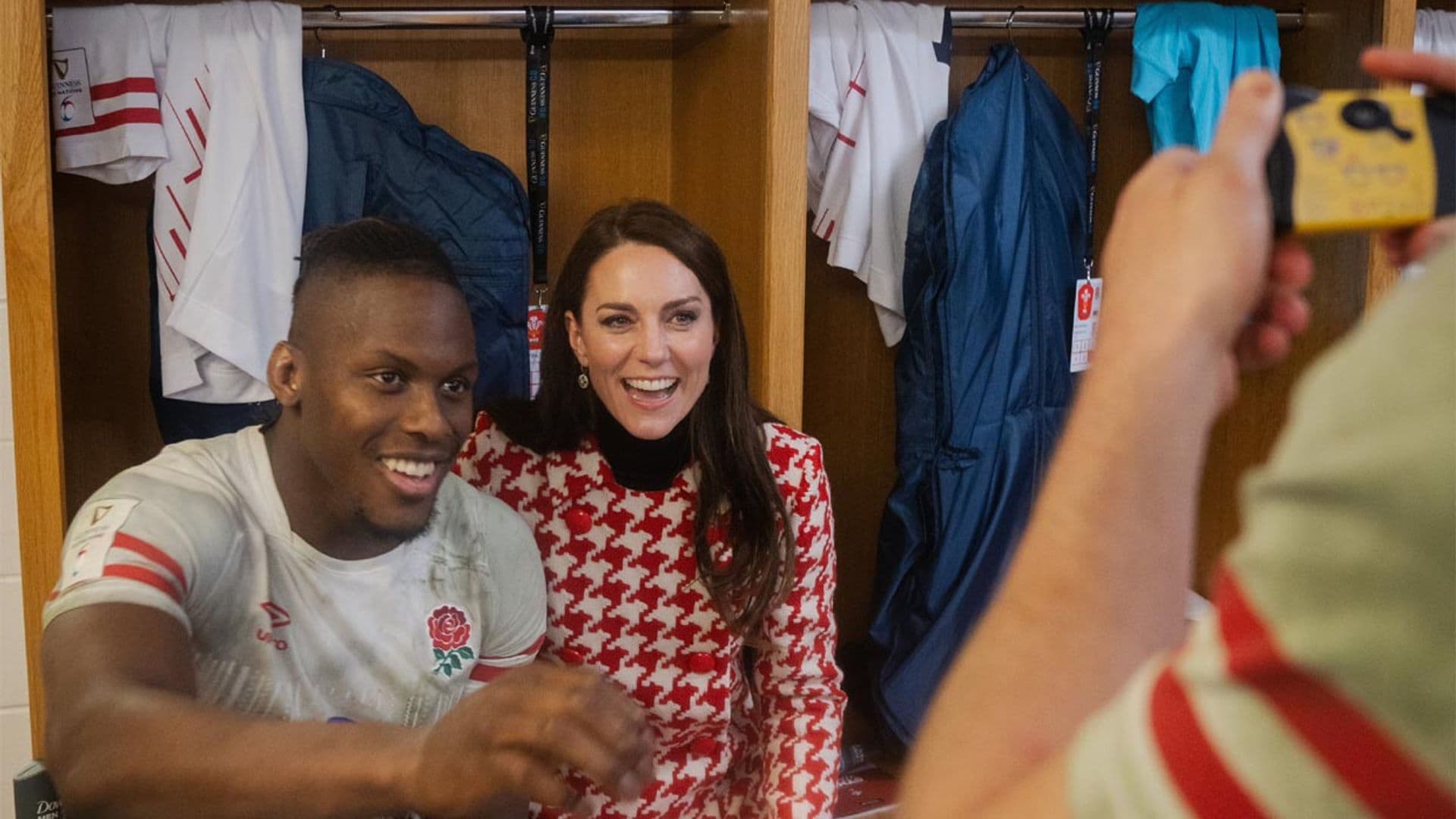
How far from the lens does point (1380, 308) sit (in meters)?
0.28

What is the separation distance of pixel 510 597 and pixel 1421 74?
72 cm

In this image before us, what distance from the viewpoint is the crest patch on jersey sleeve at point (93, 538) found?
0.74 m

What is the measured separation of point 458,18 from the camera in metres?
1.35

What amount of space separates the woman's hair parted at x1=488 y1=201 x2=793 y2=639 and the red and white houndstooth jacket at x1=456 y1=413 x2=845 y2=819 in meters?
0.01

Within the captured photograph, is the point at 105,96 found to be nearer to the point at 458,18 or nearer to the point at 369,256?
the point at 458,18

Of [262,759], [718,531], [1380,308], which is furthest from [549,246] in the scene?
[1380,308]

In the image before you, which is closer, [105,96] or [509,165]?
[105,96]

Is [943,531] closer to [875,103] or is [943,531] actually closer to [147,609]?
[875,103]

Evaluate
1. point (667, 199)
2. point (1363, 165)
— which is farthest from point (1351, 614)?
point (667, 199)

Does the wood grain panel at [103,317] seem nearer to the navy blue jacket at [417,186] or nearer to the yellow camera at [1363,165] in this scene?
the navy blue jacket at [417,186]

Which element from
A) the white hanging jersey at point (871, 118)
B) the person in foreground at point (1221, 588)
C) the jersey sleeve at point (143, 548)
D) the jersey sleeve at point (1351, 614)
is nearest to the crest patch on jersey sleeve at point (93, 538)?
the jersey sleeve at point (143, 548)

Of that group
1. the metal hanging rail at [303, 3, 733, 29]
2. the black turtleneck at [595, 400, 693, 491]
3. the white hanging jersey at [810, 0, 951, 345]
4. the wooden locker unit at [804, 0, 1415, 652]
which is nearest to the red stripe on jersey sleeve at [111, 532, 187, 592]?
the black turtleneck at [595, 400, 693, 491]

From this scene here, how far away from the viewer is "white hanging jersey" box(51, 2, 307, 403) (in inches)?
48.6

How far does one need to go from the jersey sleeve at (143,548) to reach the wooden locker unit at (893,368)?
1.09 m
